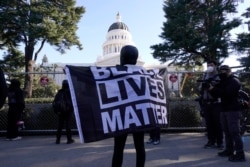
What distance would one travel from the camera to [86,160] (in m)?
6.21

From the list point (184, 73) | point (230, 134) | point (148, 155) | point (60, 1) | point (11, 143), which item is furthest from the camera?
point (60, 1)

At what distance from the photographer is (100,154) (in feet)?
22.0

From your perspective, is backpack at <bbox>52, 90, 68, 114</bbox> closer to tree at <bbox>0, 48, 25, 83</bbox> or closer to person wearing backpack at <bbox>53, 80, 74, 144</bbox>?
person wearing backpack at <bbox>53, 80, 74, 144</bbox>

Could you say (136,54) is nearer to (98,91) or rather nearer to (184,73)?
(98,91)

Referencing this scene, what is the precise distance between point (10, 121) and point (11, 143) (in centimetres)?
84

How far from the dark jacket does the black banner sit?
2.44 meters

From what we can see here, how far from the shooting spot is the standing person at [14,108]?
902 centimetres

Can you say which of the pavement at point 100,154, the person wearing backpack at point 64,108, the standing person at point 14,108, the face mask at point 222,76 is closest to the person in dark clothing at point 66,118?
the person wearing backpack at point 64,108

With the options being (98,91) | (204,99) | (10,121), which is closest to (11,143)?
(10,121)

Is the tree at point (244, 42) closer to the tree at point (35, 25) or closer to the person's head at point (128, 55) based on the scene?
the tree at point (35, 25)

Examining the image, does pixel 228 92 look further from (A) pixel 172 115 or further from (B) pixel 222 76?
(A) pixel 172 115

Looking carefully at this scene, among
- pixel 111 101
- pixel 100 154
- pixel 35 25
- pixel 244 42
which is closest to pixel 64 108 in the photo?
pixel 100 154

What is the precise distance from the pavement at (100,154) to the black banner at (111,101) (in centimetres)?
222

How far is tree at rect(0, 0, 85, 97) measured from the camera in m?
24.5
